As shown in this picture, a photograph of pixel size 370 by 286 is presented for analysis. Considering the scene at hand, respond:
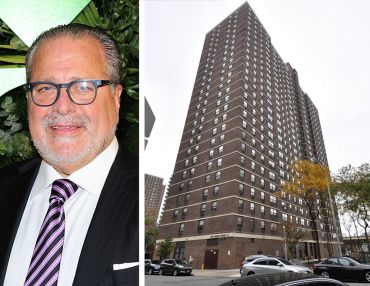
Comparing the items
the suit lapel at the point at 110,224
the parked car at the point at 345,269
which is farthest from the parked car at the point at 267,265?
the suit lapel at the point at 110,224

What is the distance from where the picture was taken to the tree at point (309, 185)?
27392mm

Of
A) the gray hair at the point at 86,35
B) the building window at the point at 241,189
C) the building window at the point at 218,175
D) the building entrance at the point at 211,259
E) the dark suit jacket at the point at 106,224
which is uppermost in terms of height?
the building window at the point at 218,175

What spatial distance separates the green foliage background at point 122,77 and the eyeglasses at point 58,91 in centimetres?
17

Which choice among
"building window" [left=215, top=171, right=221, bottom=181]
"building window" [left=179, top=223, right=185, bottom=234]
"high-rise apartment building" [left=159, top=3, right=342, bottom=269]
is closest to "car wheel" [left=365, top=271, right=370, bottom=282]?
"high-rise apartment building" [left=159, top=3, right=342, bottom=269]

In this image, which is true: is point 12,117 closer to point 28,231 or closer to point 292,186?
point 28,231

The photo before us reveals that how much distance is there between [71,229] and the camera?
90cm

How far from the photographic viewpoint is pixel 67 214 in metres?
0.92

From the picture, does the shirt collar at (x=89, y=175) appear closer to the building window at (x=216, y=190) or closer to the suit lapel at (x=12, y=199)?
the suit lapel at (x=12, y=199)

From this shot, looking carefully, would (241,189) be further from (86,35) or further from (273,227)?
(86,35)

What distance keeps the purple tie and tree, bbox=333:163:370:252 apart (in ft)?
70.2

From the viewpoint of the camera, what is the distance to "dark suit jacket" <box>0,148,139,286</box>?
31.9 inches

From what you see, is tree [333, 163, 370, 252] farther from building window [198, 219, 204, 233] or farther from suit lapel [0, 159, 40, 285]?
suit lapel [0, 159, 40, 285]

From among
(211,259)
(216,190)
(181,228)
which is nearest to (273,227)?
(216,190)

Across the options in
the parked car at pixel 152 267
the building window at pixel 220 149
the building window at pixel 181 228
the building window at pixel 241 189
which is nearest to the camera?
the parked car at pixel 152 267
